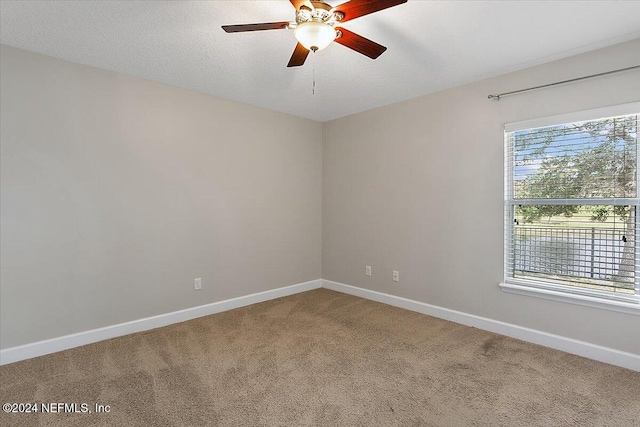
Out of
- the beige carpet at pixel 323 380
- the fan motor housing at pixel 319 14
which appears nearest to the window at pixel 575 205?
the beige carpet at pixel 323 380

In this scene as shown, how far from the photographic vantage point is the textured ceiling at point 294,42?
2.06 meters

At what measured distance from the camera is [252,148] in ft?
13.0

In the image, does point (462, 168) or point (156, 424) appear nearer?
point (156, 424)

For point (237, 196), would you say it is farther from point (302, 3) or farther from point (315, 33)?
point (302, 3)

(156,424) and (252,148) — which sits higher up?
(252,148)

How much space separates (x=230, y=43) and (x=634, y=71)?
2992mm

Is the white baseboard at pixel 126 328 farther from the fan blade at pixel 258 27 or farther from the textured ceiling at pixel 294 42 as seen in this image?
the fan blade at pixel 258 27

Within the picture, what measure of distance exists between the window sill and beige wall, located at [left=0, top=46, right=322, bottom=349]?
8.63 ft

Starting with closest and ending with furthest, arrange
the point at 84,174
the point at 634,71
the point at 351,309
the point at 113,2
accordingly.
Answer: the point at 113,2, the point at 634,71, the point at 84,174, the point at 351,309

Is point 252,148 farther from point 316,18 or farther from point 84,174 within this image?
point 316,18

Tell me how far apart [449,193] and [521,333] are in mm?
1441

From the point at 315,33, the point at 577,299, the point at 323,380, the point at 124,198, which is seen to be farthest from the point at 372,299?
the point at 315,33

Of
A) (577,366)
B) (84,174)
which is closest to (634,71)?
(577,366)

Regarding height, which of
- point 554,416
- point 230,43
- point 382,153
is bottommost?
point 554,416
